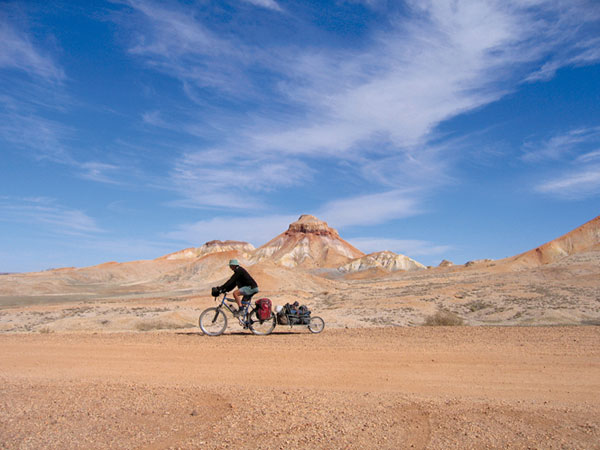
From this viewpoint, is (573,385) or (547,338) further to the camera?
(547,338)

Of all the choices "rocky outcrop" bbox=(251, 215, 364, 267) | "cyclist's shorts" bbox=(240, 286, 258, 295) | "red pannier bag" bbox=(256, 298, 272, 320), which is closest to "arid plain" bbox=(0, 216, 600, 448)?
"red pannier bag" bbox=(256, 298, 272, 320)

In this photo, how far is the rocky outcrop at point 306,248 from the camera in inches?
6737

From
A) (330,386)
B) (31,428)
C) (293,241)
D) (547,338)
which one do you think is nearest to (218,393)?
(330,386)

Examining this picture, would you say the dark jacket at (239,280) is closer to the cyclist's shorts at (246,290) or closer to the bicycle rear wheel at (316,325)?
the cyclist's shorts at (246,290)

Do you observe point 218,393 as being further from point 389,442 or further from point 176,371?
point 389,442

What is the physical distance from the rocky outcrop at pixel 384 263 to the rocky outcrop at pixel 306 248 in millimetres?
11757

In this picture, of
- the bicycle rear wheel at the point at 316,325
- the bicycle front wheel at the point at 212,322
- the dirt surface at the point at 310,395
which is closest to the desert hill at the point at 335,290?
the bicycle rear wheel at the point at 316,325

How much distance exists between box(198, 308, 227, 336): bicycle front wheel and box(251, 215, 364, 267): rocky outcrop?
149339 mm

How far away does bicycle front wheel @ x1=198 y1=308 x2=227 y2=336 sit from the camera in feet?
42.3

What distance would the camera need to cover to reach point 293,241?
186250mm

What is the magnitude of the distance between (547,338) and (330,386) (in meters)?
6.07

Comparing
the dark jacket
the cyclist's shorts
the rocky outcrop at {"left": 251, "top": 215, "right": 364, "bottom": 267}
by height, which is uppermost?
the rocky outcrop at {"left": 251, "top": 215, "right": 364, "bottom": 267}

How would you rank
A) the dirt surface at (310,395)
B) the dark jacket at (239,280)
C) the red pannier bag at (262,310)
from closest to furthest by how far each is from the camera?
the dirt surface at (310,395), the dark jacket at (239,280), the red pannier bag at (262,310)

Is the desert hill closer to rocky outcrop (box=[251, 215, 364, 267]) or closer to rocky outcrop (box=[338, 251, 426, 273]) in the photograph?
Result: rocky outcrop (box=[338, 251, 426, 273])
